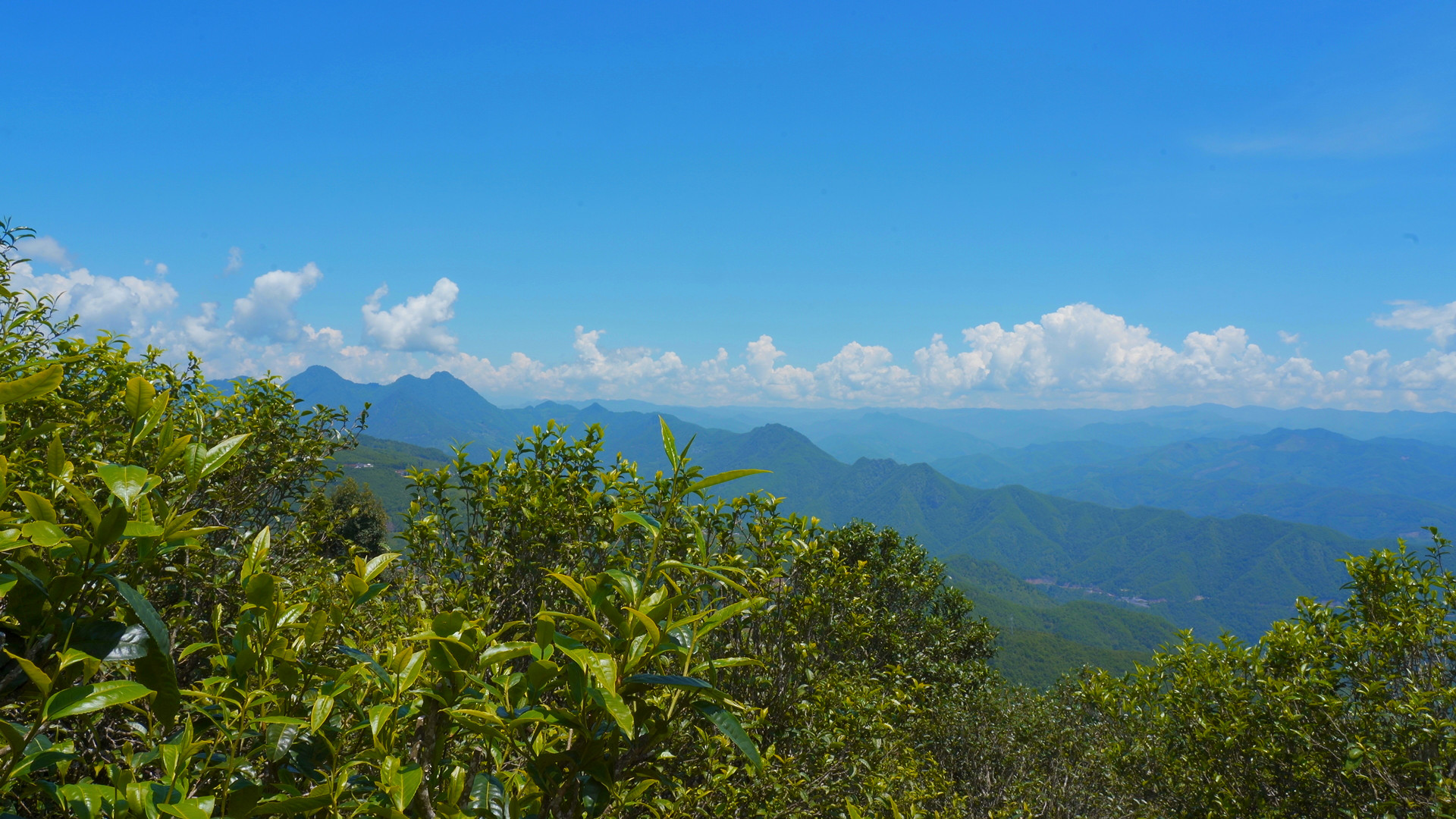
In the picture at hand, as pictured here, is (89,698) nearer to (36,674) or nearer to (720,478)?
(36,674)

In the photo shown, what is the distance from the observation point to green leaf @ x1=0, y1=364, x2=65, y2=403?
1029 millimetres

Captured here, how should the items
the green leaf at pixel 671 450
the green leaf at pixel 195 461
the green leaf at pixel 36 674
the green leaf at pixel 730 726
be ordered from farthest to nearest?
the green leaf at pixel 671 450 < the green leaf at pixel 195 461 < the green leaf at pixel 730 726 < the green leaf at pixel 36 674

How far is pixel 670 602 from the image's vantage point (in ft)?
4.69

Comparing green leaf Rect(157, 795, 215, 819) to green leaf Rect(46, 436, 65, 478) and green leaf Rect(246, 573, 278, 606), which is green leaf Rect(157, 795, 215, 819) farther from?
green leaf Rect(46, 436, 65, 478)

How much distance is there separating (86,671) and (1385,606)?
403 inches

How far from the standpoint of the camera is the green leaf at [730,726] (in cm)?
127

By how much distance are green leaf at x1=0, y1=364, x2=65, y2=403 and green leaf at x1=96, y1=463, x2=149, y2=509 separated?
0.16m

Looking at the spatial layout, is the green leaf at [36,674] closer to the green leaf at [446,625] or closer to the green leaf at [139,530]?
the green leaf at [139,530]

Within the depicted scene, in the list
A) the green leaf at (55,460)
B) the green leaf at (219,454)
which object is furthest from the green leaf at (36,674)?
the green leaf at (219,454)

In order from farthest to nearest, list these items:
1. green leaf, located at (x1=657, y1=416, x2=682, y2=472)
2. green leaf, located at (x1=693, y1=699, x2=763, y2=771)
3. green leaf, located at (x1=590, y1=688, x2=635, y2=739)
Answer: green leaf, located at (x1=657, y1=416, x2=682, y2=472)
green leaf, located at (x1=693, y1=699, x2=763, y2=771)
green leaf, located at (x1=590, y1=688, x2=635, y2=739)

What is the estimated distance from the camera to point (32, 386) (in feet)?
3.48

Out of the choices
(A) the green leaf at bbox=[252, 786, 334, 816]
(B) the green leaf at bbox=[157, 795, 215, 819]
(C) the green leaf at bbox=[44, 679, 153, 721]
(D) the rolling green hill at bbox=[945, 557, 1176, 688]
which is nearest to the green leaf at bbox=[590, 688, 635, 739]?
(A) the green leaf at bbox=[252, 786, 334, 816]

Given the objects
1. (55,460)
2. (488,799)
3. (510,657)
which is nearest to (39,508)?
(55,460)

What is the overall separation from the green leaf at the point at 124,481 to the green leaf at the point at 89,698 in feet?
1.02
